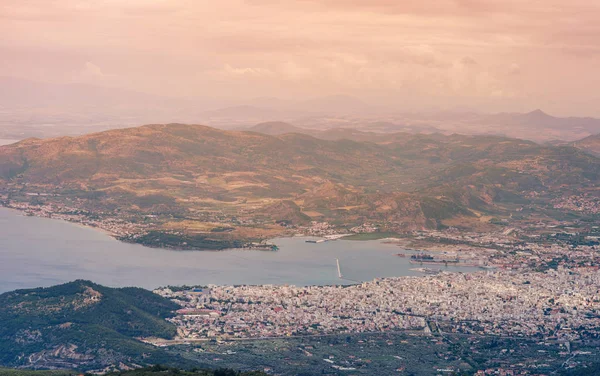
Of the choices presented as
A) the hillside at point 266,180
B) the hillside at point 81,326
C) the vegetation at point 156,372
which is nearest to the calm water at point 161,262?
the hillside at point 266,180

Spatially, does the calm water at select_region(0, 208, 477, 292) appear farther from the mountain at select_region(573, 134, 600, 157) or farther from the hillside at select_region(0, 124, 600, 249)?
the mountain at select_region(573, 134, 600, 157)

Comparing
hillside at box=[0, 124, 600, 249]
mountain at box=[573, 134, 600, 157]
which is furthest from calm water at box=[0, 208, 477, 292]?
mountain at box=[573, 134, 600, 157]

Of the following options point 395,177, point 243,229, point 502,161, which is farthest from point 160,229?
point 502,161

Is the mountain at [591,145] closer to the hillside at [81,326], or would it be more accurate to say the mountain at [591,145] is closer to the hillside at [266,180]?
the hillside at [266,180]

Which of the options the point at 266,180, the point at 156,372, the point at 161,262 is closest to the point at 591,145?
the point at 266,180

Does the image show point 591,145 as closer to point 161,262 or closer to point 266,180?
point 266,180

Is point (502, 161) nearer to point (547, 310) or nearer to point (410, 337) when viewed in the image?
point (547, 310)
